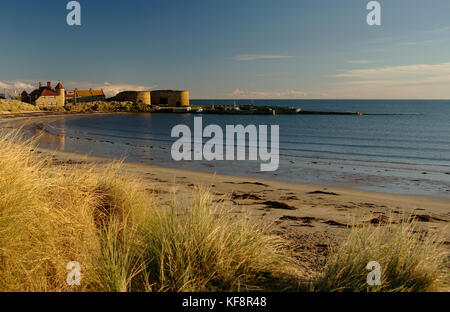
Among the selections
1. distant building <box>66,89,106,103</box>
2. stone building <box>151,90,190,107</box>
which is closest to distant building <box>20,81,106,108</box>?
distant building <box>66,89,106,103</box>

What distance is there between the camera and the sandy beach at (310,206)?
23.8ft

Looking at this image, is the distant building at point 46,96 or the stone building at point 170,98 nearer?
the distant building at point 46,96

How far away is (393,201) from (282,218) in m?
4.65

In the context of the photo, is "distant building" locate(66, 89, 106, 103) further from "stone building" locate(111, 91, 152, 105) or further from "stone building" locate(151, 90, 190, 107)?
"stone building" locate(151, 90, 190, 107)

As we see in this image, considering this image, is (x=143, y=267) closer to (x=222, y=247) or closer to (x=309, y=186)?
(x=222, y=247)

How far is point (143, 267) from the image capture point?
4.19 meters

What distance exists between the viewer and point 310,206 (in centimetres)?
1022

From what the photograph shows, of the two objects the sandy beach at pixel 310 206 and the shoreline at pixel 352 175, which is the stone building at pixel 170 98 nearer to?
the shoreline at pixel 352 175

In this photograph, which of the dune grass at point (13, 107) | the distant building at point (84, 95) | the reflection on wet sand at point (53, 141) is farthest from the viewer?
the distant building at point (84, 95)

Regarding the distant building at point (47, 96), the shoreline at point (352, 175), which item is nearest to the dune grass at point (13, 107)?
the distant building at point (47, 96)

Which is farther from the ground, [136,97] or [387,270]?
[136,97]

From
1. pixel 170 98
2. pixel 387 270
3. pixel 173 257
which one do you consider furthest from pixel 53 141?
pixel 170 98

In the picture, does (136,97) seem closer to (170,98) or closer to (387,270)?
(170,98)
